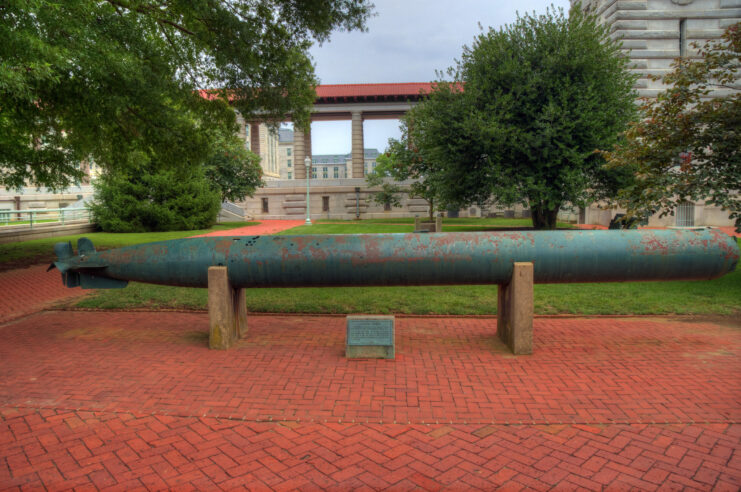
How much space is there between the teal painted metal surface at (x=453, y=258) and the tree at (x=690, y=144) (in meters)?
3.35

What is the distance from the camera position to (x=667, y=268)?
5934mm

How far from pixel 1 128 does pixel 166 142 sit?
13.1ft

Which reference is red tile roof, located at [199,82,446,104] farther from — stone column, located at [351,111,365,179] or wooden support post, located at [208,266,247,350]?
wooden support post, located at [208,266,247,350]

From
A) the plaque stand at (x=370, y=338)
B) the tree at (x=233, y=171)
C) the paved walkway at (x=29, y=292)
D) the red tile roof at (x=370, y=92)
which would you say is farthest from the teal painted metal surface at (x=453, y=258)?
the red tile roof at (x=370, y=92)

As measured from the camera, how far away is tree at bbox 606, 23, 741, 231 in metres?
8.84

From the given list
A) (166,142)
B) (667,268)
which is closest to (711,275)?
(667,268)

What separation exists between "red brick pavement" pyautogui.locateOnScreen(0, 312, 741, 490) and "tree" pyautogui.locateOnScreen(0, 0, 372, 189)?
5843 millimetres

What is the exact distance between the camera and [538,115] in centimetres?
1636

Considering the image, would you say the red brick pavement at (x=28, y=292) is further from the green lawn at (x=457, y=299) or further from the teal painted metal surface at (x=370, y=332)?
the teal painted metal surface at (x=370, y=332)

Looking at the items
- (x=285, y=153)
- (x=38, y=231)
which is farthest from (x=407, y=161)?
(x=285, y=153)

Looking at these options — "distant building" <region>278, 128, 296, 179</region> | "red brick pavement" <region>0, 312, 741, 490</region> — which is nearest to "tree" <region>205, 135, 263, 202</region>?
"red brick pavement" <region>0, 312, 741, 490</region>

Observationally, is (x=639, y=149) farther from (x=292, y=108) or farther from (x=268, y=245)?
(x=292, y=108)

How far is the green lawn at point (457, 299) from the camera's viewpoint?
8570 millimetres

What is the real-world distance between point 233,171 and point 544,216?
885 inches
